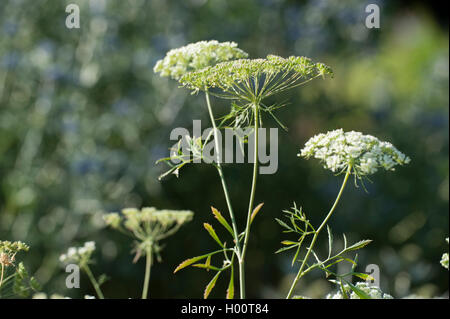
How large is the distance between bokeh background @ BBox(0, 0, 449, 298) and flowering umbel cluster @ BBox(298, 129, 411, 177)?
2245 millimetres

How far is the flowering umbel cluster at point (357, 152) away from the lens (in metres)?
1.19

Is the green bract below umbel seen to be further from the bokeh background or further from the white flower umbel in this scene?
the bokeh background

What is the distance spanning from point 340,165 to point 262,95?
0.75 feet

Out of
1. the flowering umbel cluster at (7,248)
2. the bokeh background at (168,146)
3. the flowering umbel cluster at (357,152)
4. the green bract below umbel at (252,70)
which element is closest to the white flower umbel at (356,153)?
the flowering umbel cluster at (357,152)

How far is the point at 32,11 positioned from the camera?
4051mm

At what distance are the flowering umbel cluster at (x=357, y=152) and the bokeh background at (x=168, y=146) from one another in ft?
7.37

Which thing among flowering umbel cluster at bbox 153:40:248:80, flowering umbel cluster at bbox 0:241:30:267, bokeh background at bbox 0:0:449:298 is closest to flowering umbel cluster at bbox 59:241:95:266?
flowering umbel cluster at bbox 0:241:30:267

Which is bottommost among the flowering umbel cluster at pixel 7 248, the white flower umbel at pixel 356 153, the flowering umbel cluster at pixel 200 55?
the flowering umbel cluster at pixel 7 248

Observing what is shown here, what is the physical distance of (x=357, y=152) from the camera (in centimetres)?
119

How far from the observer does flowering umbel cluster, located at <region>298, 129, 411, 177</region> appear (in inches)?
46.7

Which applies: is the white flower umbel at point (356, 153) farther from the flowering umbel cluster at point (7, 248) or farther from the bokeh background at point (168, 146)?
the bokeh background at point (168, 146)

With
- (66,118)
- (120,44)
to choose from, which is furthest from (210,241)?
(120,44)
